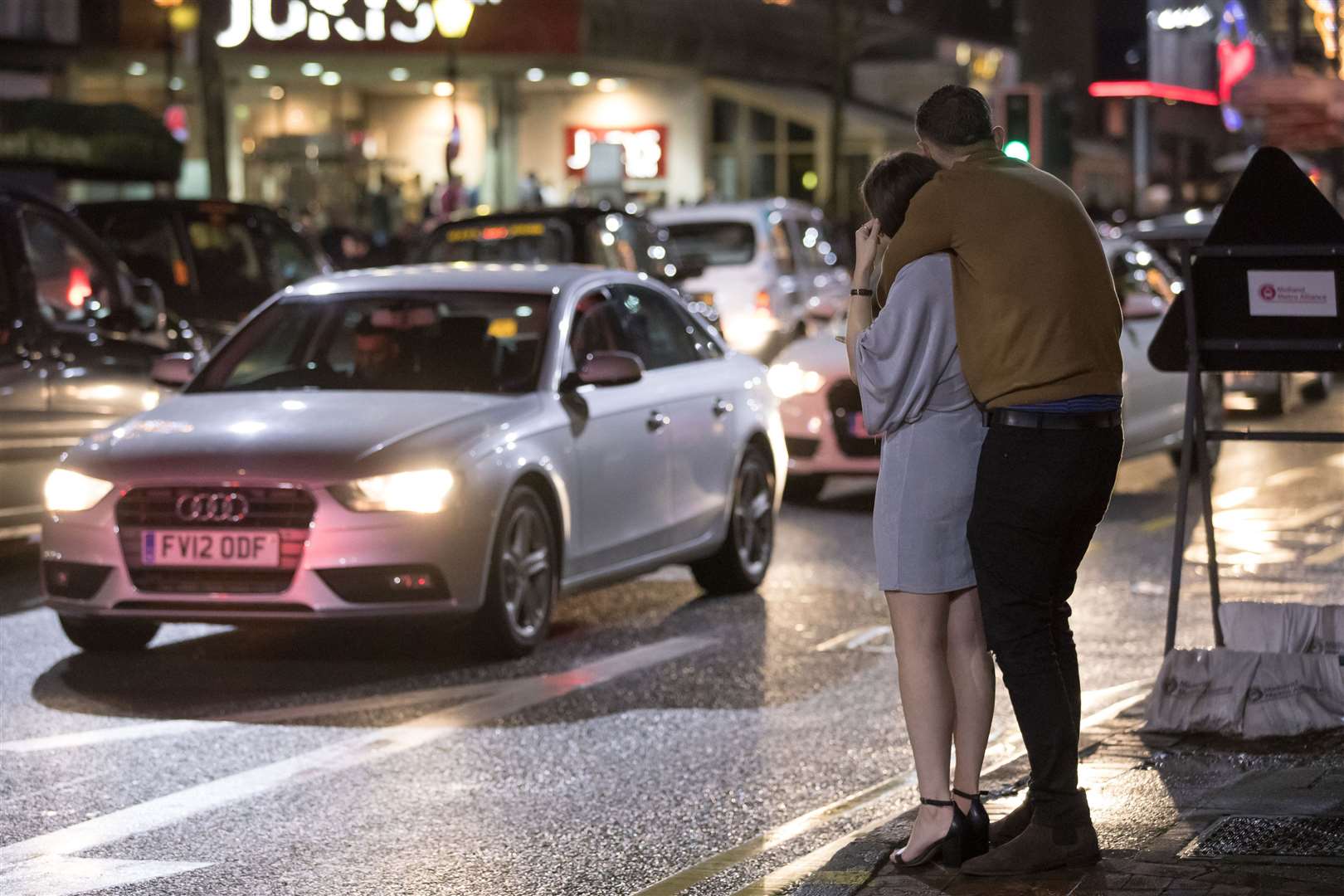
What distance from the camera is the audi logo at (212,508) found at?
8.98m

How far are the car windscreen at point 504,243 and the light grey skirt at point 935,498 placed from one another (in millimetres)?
13253

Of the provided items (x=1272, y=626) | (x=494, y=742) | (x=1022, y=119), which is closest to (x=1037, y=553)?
(x=1272, y=626)

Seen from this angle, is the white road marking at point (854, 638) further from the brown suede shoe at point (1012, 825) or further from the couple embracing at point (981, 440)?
the couple embracing at point (981, 440)

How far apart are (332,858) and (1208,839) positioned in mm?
2163

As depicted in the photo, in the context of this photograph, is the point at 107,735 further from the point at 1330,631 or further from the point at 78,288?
the point at 78,288

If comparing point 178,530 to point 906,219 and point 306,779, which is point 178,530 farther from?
point 906,219

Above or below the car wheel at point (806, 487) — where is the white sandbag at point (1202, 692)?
above

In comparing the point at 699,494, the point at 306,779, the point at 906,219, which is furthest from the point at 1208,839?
the point at 699,494

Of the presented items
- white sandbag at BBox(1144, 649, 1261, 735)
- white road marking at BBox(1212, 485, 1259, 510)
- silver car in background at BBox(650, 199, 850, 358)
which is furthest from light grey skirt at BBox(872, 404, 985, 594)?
silver car in background at BBox(650, 199, 850, 358)

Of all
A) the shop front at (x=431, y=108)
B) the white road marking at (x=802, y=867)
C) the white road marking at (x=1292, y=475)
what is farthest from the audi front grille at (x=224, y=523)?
the shop front at (x=431, y=108)

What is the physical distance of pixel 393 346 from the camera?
33.9 feet

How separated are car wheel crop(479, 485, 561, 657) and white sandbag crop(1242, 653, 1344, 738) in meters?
3.04

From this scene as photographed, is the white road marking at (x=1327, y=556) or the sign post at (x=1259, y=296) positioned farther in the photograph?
the white road marking at (x=1327, y=556)

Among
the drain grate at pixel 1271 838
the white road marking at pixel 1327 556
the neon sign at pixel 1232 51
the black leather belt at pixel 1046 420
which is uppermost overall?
the neon sign at pixel 1232 51
